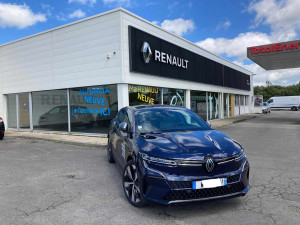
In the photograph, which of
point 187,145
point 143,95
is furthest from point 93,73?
point 187,145

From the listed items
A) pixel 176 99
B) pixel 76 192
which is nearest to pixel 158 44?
pixel 176 99

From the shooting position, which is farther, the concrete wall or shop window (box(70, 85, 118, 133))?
shop window (box(70, 85, 118, 133))

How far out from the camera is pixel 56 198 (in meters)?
4.10

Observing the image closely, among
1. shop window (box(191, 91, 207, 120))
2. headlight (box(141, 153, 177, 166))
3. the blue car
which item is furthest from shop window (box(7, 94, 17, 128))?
headlight (box(141, 153, 177, 166))

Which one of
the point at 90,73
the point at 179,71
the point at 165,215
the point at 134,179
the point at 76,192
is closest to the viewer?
the point at 165,215

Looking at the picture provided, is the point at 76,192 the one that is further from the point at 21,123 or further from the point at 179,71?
the point at 21,123

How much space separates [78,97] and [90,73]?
1522mm

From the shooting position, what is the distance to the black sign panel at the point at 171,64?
11086mm

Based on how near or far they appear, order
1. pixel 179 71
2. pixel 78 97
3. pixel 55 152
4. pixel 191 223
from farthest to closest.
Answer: pixel 179 71
pixel 78 97
pixel 55 152
pixel 191 223

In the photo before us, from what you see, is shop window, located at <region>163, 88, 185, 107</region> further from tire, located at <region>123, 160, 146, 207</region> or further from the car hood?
tire, located at <region>123, 160, 146, 207</region>

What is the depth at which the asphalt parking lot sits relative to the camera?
3.26 m

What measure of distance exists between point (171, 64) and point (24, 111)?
9.55m

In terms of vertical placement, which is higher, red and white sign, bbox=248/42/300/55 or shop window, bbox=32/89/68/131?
red and white sign, bbox=248/42/300/55

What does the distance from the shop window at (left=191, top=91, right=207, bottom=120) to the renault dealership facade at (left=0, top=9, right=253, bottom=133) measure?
71mm
